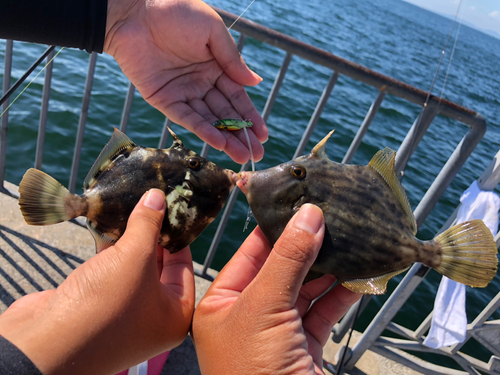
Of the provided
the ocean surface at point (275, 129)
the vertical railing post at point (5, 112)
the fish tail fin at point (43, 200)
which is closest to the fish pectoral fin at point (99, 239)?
the fish tail fin at point (43, 200)

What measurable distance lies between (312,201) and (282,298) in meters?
0.53

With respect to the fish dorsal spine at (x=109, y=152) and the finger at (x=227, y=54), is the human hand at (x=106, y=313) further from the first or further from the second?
the finger at (x=227, y=54)

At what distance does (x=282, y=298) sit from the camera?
1.48 meters

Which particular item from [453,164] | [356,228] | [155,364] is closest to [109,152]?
[356,228]

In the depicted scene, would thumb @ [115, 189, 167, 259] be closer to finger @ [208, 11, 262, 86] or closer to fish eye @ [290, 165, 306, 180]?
fish eye @ [290, 165, 306, 180]

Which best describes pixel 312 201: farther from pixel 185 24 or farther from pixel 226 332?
pixel 185 24

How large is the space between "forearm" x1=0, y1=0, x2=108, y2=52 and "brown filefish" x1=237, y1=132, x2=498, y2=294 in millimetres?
1339

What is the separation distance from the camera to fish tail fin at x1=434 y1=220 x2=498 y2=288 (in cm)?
173

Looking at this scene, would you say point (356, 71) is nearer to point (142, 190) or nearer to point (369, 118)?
point (369, 118)

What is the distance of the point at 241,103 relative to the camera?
2.47 m

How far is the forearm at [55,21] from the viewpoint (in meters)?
1.91

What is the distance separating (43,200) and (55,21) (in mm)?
1091

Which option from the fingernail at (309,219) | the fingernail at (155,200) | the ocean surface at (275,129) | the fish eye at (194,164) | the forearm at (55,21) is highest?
the forearm at (55,21)

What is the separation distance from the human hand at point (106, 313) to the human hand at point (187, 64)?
2.74ft
